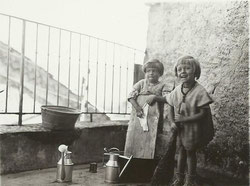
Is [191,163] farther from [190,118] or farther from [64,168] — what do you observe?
[64,168]

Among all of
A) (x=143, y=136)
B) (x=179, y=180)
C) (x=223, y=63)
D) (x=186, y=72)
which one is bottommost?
(x=179, y=180)

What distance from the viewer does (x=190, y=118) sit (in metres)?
2.88

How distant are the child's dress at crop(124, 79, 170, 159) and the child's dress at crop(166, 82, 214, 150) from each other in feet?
2.19

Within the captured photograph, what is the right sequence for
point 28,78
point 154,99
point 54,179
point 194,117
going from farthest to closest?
point 28,78, point 154,99, point 54,179, point 194,117

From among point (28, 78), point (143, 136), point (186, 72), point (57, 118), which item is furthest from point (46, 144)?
point (28, 78)

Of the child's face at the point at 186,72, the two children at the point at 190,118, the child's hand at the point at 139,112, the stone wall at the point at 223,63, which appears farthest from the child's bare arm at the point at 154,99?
the stone wall at the point at 223,63

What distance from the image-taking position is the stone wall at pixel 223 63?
371 centimetres

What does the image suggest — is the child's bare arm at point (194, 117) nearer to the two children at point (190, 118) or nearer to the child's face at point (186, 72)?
the two children at point (190, 118)

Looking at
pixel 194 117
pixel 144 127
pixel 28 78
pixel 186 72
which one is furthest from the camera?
pixel 28 78

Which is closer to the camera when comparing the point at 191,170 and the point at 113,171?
the point at 191,170

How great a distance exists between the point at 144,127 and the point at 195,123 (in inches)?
39.1

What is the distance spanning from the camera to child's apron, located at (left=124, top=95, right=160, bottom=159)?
3.65 metres

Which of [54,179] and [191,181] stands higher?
[191,181]

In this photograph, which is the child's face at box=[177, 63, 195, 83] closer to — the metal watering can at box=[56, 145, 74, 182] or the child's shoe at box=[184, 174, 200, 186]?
the child's shoe at box=[184, 174, 200, 186]
